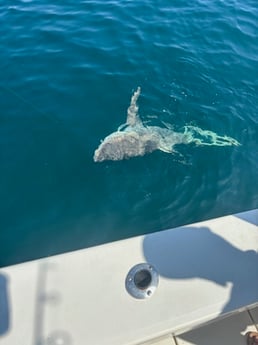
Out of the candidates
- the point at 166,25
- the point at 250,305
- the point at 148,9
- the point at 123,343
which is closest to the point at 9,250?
the point at 123,343

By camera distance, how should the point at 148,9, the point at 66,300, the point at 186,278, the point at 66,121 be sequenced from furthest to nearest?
the point at 148,9
the point at 66,121
the point at 186,278
the point at 66,300

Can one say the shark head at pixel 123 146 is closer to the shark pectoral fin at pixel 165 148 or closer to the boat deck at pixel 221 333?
the shark pectoral fin at pixel 165 148

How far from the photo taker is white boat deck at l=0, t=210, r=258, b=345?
8.80 feet

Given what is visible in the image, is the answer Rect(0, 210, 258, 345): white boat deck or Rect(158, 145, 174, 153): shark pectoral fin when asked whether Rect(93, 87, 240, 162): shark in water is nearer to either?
Rect(158, 145, 174, 153): shark pectoral fin

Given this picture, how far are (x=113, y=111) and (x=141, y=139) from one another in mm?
1178

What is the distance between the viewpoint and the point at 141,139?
23.9ft

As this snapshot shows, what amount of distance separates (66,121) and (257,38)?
6.86 metres

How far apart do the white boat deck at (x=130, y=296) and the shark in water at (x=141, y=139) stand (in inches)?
150

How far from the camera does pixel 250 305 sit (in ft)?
9.73

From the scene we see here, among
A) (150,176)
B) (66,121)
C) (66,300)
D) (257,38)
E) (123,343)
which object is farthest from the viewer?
(257,38)

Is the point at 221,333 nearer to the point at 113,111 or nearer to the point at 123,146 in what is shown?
the point at 123,146

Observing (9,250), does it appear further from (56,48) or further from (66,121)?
(56,48)

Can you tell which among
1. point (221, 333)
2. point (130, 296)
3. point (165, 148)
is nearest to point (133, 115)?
point (165, 148)

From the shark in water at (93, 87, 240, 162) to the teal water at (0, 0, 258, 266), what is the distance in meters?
0.17
